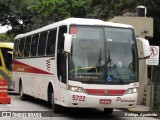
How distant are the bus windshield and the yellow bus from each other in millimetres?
12574

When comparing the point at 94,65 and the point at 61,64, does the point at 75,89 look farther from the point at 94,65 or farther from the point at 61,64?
the point at 61,64

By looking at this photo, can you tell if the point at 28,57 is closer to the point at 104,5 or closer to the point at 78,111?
the point at 78,111

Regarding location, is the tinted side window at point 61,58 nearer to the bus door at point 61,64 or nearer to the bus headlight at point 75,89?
the bus door at point 61,64

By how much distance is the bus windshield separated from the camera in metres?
13.3

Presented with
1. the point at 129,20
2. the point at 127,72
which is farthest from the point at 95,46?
the point at 129,20

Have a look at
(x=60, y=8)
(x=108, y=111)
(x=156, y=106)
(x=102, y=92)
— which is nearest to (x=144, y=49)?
(x=102, y=92)

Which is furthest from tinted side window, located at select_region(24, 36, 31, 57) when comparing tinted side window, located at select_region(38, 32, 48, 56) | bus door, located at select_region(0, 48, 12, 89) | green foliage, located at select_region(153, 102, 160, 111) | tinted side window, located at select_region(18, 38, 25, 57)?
green foliage, located at select_region(153, 102, 160, 111)

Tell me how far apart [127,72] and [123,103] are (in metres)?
1.01

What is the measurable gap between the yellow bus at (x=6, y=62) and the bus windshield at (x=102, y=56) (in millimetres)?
12574

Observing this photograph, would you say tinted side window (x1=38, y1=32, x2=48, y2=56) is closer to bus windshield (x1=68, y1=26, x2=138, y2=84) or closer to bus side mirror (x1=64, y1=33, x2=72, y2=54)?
bus windshield (x1=68, y1=26, x2=138, y2=84)

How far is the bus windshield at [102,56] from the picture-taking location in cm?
1334

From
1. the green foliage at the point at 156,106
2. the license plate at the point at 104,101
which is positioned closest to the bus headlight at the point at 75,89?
the license plate at the point at 104,101

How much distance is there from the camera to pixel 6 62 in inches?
1016

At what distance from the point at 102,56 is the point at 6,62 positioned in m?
13.2
